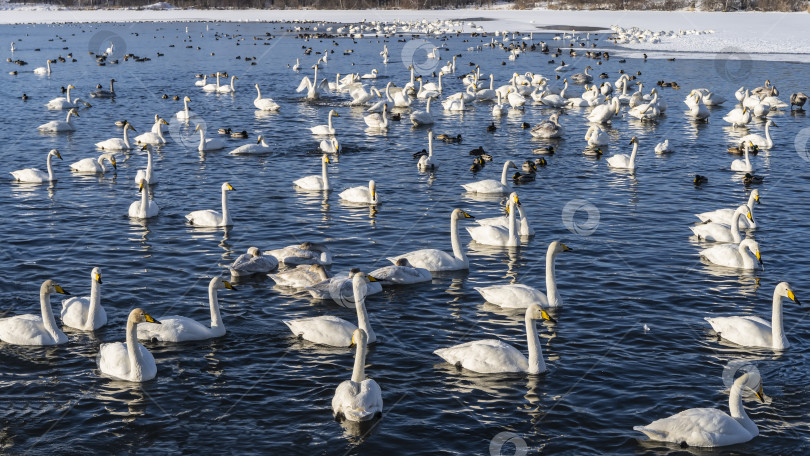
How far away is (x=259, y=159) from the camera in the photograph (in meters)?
33.1

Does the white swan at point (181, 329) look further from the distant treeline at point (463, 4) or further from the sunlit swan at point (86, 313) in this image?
the distant treeline at point (463, 4)

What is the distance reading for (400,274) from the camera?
18906mm

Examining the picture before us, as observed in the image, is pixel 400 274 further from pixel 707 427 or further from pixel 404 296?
pixel 707 427

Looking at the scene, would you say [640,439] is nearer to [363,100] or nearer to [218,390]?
[218,390]

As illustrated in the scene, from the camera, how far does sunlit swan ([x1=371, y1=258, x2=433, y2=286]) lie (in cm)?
1881

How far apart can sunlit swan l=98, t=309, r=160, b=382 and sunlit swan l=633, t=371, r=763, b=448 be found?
299 inches

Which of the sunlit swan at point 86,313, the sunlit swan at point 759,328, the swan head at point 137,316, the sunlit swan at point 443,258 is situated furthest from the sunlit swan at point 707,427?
the sunlit swan at point 86,313

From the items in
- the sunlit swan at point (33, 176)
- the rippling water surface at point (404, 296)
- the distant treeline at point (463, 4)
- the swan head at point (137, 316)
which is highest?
the distant treeline at point (463, 4)

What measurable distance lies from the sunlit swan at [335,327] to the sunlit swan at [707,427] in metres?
5.42

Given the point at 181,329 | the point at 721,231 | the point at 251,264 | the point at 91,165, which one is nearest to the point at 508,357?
the point at 181,329

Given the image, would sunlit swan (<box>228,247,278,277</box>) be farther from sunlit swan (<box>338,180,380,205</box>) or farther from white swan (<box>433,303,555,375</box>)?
sunlit swan (<box>338,180,380,205</box>)

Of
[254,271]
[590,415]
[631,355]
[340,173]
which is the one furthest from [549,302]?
[340,173]

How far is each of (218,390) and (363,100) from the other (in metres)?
35.0

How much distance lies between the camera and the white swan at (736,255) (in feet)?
65.8
